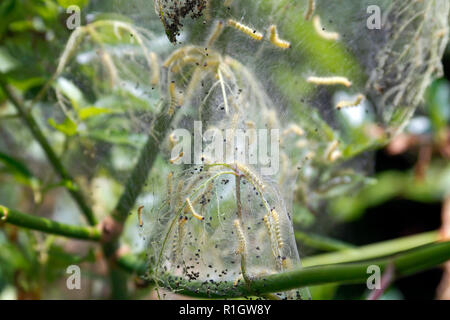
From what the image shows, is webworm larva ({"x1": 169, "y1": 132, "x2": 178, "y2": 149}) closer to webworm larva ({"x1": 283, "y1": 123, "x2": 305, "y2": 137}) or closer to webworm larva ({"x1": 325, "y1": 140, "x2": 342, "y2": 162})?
webworm larva ({"x1": 283, "y1": 123, "x2": 305, "y2": 137})

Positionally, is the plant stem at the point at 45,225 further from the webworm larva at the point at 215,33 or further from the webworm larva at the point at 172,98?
the webworm larva at the point at 215,33

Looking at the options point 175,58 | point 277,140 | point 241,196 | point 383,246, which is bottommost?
point 383,246

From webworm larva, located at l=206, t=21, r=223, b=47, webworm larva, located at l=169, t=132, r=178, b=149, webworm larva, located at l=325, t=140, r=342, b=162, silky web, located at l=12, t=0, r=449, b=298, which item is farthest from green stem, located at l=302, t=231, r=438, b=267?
webworm larva, located at l=206, t=21, r=223, b=47

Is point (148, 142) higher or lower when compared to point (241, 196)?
higher

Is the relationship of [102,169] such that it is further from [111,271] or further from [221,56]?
[221,56]

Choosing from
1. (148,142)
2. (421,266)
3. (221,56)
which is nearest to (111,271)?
(148,142)

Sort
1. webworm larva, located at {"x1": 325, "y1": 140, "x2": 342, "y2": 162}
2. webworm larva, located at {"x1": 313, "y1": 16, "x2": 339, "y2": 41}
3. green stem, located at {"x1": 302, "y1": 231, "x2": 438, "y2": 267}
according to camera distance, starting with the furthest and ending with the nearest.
A: 1. green stem, located at {"x1": 302, "y1": 231, "x2": 438, "y2": 267}
2. webworm larva, located at {"x1": 325, "y1": 140, "x2": 342, "y2": 162}
3. webworm larva, located at {"x1": 313, "y1": 16, "x2": 339, "y2": 41}
